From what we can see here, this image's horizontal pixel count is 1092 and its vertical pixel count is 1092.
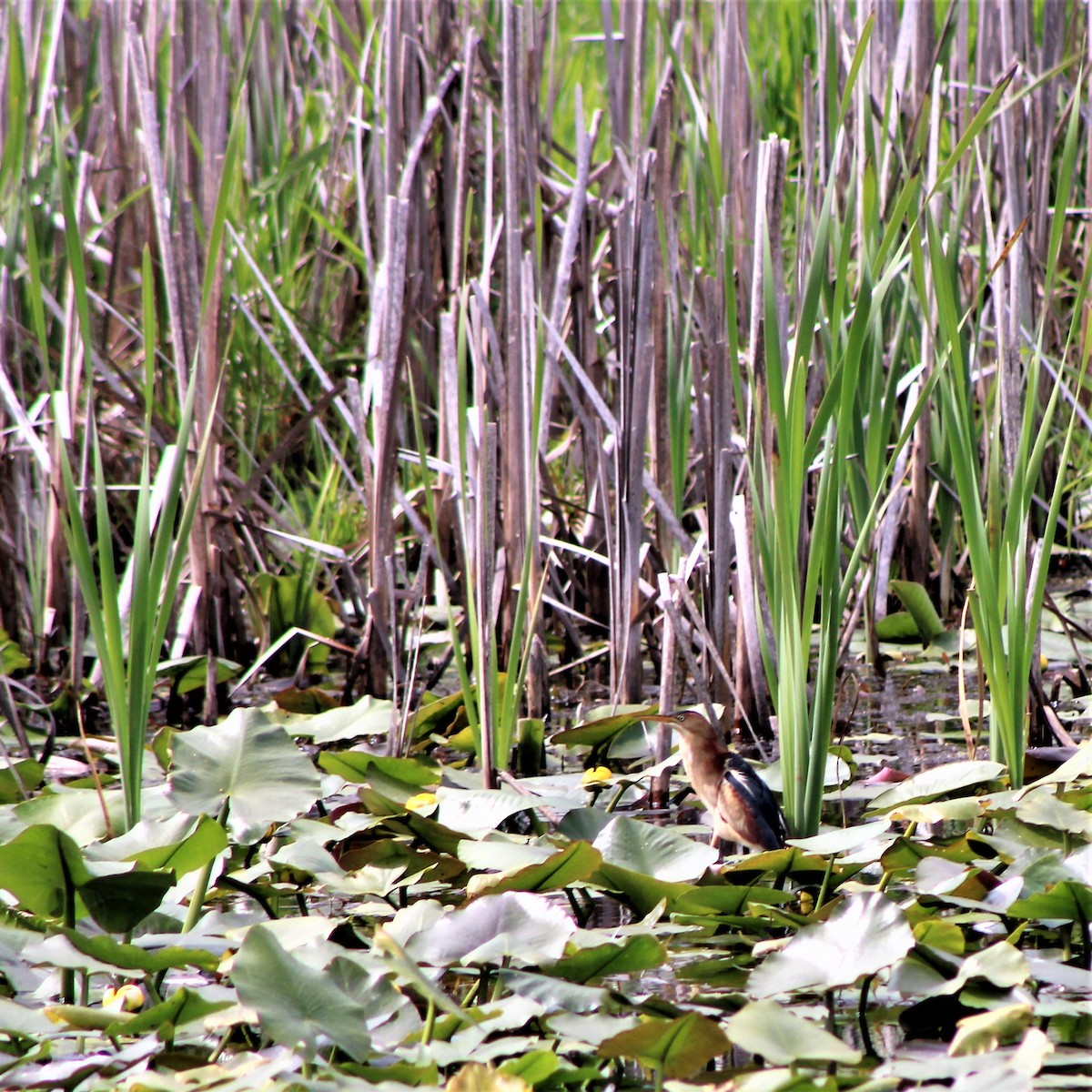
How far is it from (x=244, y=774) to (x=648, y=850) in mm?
434

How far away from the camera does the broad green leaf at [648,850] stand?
1.41 metres

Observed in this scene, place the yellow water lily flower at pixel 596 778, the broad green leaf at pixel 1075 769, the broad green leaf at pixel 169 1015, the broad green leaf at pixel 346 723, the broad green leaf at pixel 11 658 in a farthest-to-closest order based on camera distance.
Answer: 1. the broad green leaf at pixel 11 658
2. the broad green leaf at pixel 346 723
3. the yellow water lily flower at pixel 596 778
4. the broad green leaf at pixel 1075 769
5. the broad green leaf at pixel 169 1015

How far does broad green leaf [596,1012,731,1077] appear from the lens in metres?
1.01

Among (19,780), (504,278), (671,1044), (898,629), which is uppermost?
(504,278)

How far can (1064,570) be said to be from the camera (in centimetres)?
329

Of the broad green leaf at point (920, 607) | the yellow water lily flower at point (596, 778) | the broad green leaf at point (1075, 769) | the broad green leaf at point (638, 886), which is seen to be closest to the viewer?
the broad green leaf at point (638, 886)

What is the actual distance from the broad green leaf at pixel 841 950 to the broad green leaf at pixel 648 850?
0.24m

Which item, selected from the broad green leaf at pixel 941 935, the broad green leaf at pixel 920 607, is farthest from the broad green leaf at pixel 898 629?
the broad green leaf at pixel 941 935

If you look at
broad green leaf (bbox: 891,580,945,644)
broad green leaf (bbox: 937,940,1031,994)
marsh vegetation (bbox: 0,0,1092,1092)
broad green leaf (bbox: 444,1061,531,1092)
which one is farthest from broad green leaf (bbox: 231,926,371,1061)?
broad green leaf (bbox: 891,580,945,644)

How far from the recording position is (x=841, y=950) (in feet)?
3.75

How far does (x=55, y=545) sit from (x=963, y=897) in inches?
73.9

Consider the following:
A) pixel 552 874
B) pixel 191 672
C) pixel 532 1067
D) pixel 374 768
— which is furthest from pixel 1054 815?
pixel 191 672

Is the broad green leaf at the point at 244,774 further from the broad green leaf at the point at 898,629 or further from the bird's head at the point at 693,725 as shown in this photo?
the broad green leaf at the point at 898,629

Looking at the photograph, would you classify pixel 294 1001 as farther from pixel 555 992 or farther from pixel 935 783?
pixel 935 783
